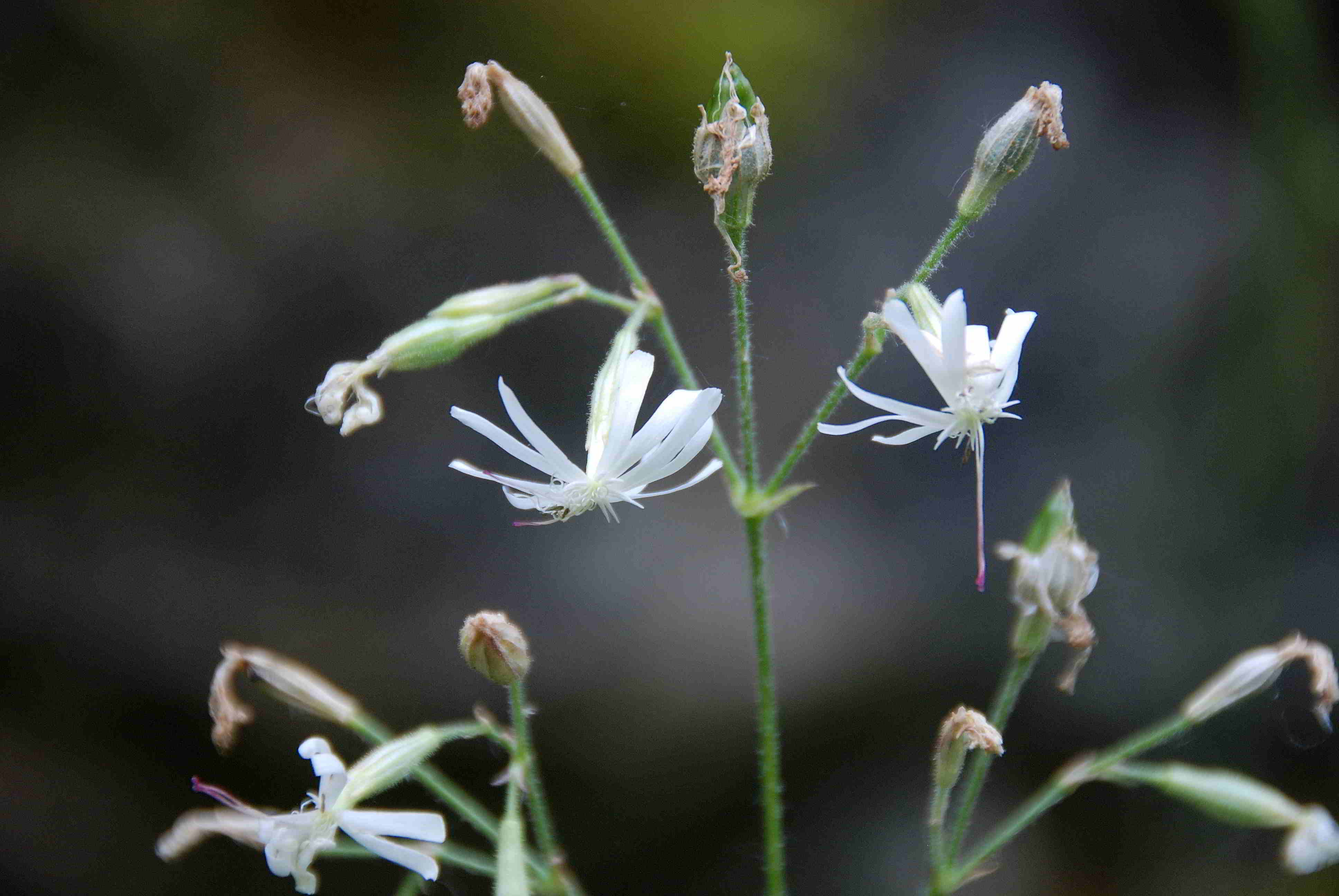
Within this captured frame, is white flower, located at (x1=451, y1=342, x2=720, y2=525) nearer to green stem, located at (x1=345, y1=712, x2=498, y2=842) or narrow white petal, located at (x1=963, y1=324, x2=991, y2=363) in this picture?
narrow white petal, located at (x1=963, y1=324, x2=991, y2=363)

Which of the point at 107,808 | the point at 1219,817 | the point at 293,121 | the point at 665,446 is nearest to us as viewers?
the point at 665,446

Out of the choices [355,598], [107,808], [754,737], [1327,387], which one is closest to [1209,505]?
[1327,387]

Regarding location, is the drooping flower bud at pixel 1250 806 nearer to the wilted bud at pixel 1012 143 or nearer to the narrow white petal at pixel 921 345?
the narrow white petal at pixel 921 345

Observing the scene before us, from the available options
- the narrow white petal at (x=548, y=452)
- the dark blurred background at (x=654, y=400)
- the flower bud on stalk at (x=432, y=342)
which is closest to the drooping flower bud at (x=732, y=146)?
the flower bud on stalk at (x=432, y=342)

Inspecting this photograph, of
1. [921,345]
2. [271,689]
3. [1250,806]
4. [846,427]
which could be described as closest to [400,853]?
[271,689]

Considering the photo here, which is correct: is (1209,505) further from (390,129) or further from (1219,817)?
(390,129)

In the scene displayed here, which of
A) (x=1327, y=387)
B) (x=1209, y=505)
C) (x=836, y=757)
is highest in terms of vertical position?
(x=1327, y=387)

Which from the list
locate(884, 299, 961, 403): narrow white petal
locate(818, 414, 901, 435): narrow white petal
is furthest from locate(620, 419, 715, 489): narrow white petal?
locate(884, 299, 961, 403): narrow white petal
